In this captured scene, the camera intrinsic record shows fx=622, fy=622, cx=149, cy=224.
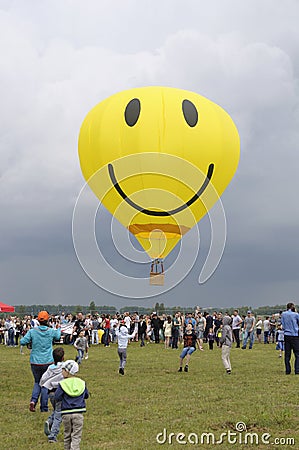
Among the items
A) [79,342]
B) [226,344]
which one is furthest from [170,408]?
[79,342]

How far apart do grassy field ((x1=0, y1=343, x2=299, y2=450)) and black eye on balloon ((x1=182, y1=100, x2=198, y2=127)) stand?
7.01m

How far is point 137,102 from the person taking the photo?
18.2m

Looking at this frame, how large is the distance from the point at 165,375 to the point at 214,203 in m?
6.12

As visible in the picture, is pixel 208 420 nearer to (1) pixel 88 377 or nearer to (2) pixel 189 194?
(1) pixel 88 377

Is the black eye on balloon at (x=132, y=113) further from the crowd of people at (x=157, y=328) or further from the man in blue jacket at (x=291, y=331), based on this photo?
the crowd of people at (x=157, y=328)

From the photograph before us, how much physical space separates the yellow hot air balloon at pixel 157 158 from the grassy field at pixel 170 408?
4555 mm

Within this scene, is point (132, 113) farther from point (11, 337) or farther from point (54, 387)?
point (11, 337)

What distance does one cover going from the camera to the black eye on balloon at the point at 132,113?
704 inches

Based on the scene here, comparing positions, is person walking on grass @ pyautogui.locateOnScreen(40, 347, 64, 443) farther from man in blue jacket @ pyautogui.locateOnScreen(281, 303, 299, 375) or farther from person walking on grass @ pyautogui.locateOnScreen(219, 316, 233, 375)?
man in blue jacket @ pyautogui.locateOnScreen(281, 303, 299, 375)

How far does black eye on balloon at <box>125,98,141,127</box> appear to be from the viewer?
17.9 meters

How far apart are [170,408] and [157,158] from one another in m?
8.73

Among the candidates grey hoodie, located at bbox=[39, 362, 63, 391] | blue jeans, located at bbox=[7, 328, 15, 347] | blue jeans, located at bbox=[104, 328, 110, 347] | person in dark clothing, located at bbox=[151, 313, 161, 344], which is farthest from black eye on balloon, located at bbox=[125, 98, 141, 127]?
blue jeans, located at bbox=[7, 328, 15, 347]

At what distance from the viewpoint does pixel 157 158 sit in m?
17.8

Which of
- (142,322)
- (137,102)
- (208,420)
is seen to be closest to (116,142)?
(137,102)
